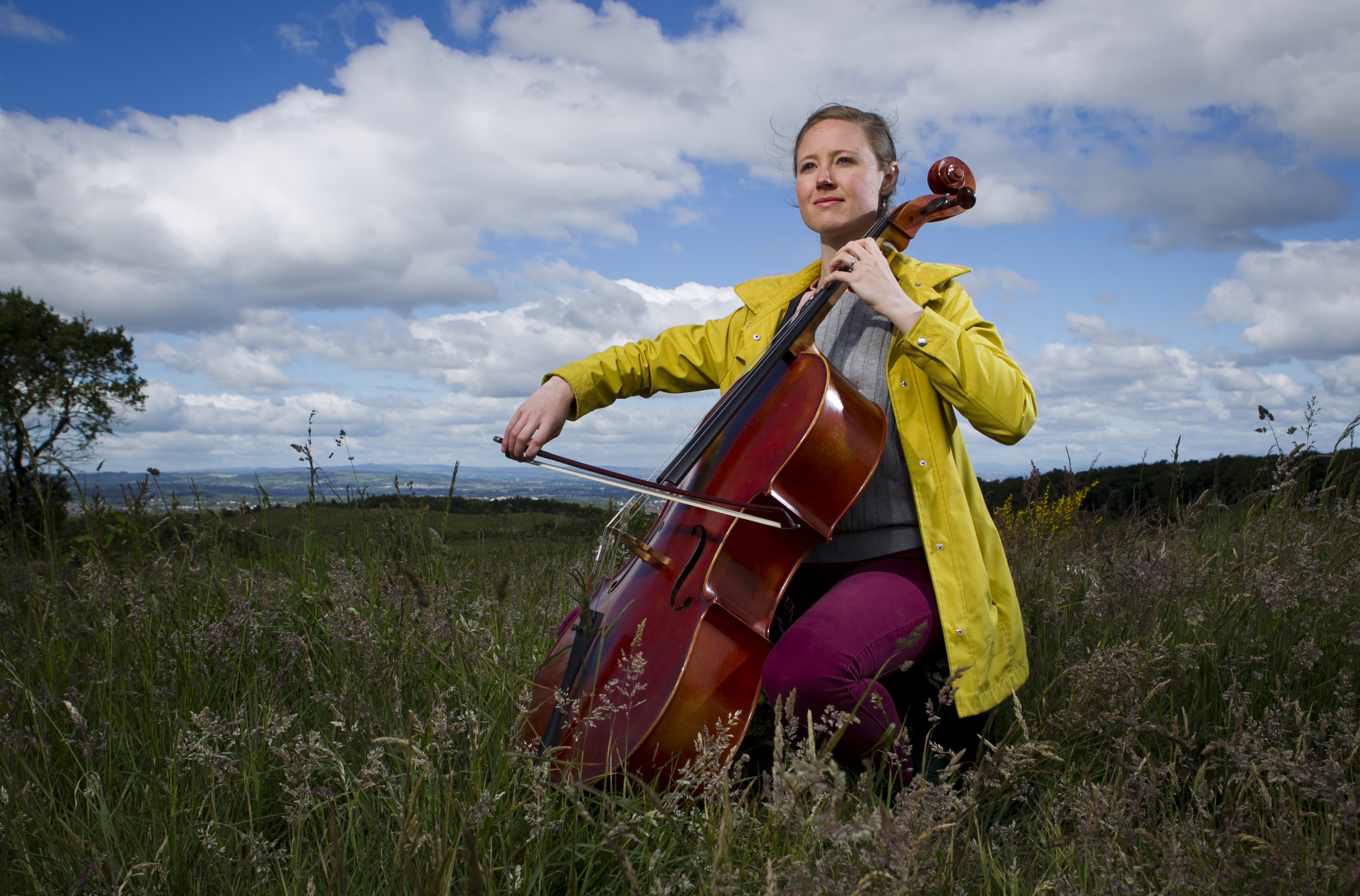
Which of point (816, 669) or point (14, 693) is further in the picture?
point (14, 693)

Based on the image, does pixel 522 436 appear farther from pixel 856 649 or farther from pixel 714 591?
pixel 856 649

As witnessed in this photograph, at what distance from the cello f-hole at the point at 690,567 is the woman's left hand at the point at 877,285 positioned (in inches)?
29.5

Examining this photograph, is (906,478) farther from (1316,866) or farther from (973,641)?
(1316,866)

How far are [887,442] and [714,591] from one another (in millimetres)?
760

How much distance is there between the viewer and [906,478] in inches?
91.3

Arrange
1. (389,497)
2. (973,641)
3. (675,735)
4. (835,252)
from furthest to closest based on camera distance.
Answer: (389,497) < (835,252) < (973,641) < (675,735)

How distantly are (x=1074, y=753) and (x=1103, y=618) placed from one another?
69 centimetres

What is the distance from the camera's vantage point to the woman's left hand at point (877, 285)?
2086mm

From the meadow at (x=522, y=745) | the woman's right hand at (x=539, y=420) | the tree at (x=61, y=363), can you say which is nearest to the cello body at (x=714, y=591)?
the meadow at (x=522, y=745)

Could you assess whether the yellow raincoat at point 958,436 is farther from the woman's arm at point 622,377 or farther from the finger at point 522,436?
the finger at point 522,436

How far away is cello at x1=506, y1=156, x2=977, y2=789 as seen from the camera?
1.67m

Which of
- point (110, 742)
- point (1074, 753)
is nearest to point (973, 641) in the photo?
point (1074, 753)

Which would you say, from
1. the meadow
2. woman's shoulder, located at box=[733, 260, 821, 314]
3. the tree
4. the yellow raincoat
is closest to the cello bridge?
the meadow

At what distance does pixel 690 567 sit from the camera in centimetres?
198
